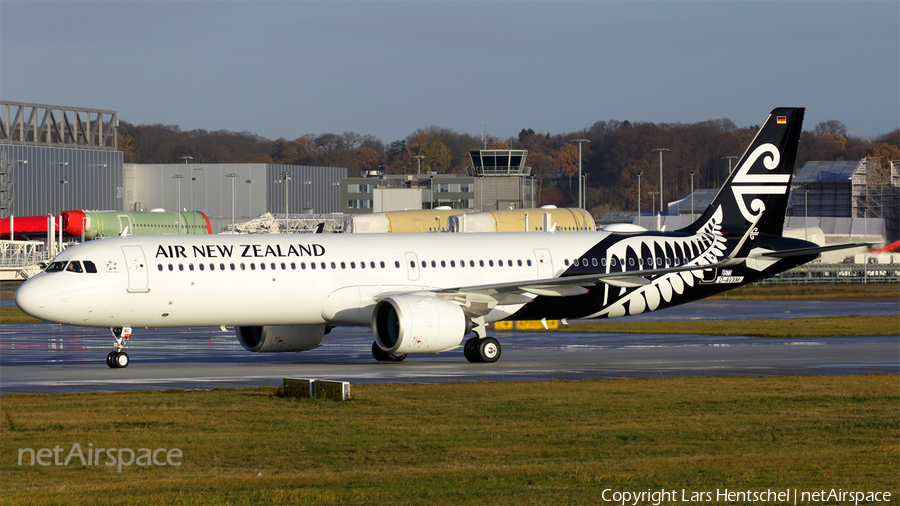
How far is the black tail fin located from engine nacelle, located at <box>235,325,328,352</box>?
1342 centimetres

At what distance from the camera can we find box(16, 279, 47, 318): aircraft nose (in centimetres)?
2758

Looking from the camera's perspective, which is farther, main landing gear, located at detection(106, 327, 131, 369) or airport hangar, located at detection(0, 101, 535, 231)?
airport hangar, located at detection(0, 101, 535, 231)

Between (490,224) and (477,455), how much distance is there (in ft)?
234

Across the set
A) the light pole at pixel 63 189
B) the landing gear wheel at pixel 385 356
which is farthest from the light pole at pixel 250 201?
the landing gear wheel at pixel 385 356

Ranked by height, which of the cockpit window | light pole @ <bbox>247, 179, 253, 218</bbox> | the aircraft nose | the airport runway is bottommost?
the airport runway

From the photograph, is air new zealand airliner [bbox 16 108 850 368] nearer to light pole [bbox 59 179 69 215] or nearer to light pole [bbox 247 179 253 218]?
light pole [bbox 59 179 69 215]

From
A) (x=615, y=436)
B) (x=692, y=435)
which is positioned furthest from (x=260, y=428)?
(x=692, y=435)

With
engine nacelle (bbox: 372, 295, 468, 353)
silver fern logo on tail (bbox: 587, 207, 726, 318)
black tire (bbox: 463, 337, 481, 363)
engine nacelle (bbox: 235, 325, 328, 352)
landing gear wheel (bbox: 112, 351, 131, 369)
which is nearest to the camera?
engine nacelle (bbox: 372, 295, 468, 353)

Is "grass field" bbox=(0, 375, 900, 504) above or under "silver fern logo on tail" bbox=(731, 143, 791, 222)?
under

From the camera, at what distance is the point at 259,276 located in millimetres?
29375

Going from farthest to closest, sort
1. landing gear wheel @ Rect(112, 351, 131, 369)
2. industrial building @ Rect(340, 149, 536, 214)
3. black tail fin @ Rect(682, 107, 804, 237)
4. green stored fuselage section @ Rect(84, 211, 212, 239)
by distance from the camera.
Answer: industrial building @ Rect(340, 149, 536, 214) → green stored fuselage section @ Rect(84, 211, 212, 239) → black tail fin @ Rect(682, 107, 804, 237) → landing gear wheel @ Rect(112, 351, 131, 369)

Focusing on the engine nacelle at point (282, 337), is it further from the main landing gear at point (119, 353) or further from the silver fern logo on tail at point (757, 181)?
the silver fern logo on tail at point (757, 181)

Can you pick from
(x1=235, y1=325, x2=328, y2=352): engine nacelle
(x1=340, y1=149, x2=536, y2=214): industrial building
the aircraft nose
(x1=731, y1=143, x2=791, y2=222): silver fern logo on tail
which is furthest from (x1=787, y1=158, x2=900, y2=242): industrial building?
the aircraft nose

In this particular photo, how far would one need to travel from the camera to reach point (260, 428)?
17.7m
